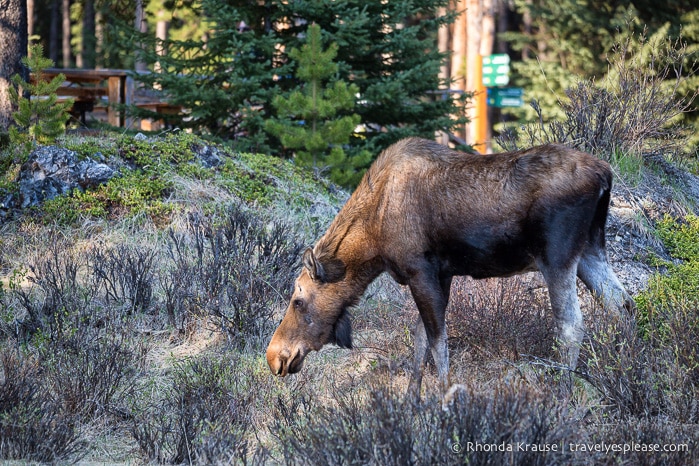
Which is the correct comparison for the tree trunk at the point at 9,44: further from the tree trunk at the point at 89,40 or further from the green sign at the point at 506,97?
the tree trunk at the point at 89,40

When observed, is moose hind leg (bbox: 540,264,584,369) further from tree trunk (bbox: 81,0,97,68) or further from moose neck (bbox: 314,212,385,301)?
tree trunk (bbox: 81,0,97,68)

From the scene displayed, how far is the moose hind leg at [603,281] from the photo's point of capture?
623cm

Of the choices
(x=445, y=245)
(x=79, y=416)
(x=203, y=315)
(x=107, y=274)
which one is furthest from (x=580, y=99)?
(x=79, y=416)

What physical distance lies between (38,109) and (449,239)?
5759 mm

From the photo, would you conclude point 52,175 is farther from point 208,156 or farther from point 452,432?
point 452,432

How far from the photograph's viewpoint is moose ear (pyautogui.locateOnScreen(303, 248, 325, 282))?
6.24m

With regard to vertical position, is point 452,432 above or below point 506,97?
below

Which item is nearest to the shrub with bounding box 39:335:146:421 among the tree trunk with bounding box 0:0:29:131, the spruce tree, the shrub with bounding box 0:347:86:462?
the shrub with bounding box 0:347:86:462

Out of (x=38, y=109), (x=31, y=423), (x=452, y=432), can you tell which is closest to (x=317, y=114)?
(x=38, y=109)

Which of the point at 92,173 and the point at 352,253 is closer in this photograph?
the point at 352,253

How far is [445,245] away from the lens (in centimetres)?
605

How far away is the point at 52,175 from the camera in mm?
9492

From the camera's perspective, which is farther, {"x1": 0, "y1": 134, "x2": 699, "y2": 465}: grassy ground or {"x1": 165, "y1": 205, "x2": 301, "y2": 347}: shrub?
{"x1": 165, "y1": 205, "x2": 301, "y2": 347}: shrub

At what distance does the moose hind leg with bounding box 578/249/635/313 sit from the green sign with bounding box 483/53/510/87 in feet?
39.4
